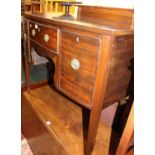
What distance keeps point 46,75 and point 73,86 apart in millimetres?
981

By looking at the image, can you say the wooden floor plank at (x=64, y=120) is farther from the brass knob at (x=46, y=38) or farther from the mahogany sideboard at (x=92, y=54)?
the brass knob at (x=46, y=38)

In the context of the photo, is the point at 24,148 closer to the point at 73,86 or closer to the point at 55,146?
the point at 55,146

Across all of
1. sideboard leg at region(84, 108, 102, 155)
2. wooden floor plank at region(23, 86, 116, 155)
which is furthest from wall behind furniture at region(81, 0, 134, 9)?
wooden floor plank at region(23, 86, 116, 155)

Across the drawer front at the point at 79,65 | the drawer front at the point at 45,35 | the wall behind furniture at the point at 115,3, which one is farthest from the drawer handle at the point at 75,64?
the wall behind furniture at the point at 115,3

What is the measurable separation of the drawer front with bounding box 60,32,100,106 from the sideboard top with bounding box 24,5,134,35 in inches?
1.8

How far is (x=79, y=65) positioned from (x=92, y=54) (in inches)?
3.8

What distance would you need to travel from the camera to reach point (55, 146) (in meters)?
0.97

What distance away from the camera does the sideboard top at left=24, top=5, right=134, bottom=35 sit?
24.8 inches

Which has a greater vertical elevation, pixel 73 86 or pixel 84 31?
pixel 84 31

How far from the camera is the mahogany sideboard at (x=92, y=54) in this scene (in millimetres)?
624

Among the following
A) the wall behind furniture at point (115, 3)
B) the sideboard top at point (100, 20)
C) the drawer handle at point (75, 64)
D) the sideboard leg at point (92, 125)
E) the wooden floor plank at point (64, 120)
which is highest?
the wall behind furniture at point (115, 3)

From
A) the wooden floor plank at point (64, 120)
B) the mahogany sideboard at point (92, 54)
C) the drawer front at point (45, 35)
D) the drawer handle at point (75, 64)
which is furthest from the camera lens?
the wooden floor plank at point (64, 120)
